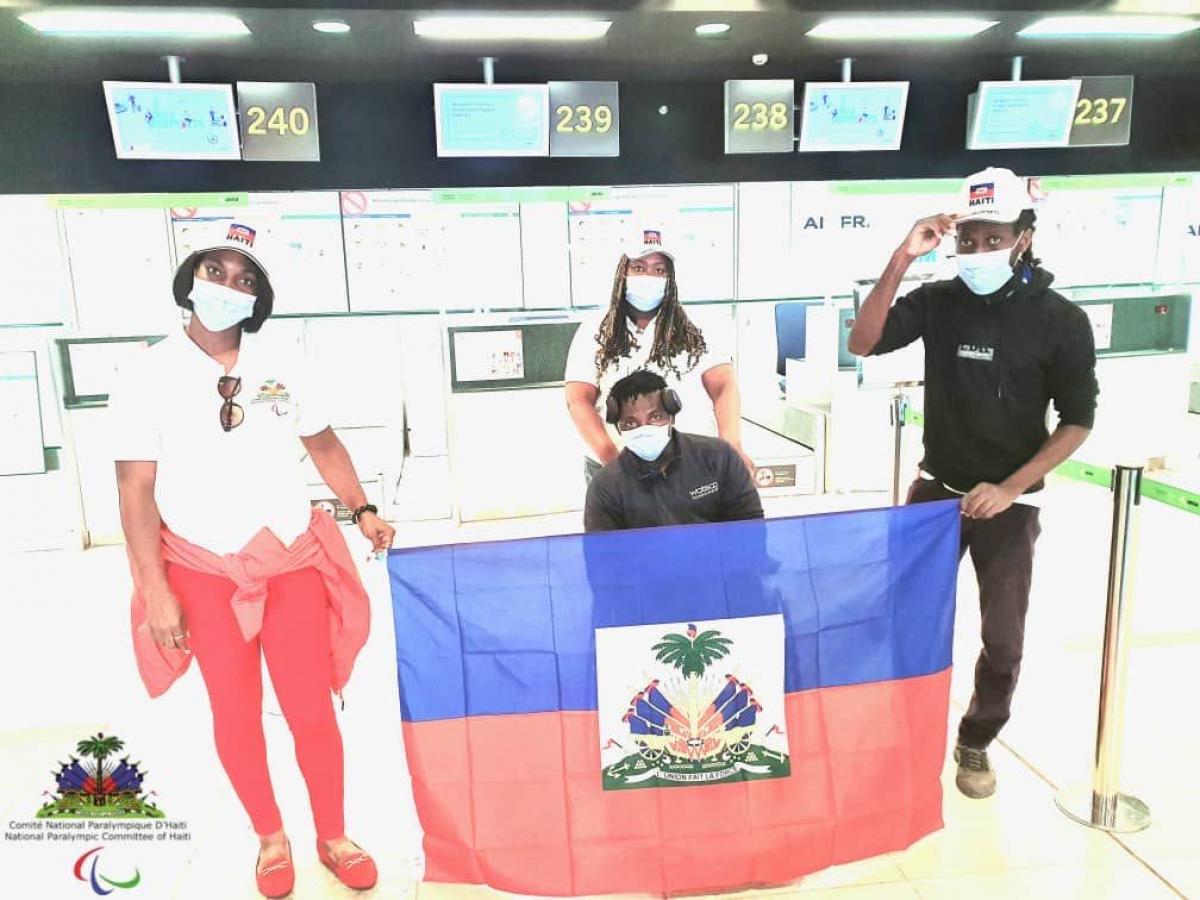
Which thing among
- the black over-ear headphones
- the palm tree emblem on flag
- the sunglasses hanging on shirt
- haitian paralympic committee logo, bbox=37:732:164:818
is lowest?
haitian paralympic committee logo, bbox=37:732:164:818

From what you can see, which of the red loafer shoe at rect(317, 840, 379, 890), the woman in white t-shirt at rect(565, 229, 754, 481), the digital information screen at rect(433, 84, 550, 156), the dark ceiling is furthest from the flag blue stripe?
the digital information screen at rect(433, 84, 550, 156)

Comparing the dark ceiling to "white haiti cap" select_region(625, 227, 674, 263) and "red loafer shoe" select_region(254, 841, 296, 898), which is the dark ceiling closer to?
"white haiti cap" select_region(625, 227, 674, 263)

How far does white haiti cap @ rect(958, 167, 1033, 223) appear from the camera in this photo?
2242 millimetres

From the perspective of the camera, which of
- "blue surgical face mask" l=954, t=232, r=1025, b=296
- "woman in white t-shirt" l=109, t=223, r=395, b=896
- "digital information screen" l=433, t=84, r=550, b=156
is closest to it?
"woman in white t-shirt" l=109, t=223, r=395, b=896

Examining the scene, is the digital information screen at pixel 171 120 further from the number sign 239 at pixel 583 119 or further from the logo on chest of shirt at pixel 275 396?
the logo on chest of shirt at pixel 275 396

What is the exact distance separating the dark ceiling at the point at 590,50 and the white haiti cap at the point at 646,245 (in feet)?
8.02

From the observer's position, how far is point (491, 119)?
595 centimetres

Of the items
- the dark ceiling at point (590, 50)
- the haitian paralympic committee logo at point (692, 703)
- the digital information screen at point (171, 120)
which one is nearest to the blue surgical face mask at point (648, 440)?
the haitian paralympic committee logo at point (692, 703)

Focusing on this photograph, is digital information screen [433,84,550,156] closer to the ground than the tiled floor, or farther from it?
farther from it

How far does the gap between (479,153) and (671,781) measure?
4.85 m

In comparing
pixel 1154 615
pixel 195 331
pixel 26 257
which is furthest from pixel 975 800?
pixel 26 257

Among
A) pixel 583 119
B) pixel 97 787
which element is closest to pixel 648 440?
pixel 97 787

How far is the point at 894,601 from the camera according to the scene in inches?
86.5

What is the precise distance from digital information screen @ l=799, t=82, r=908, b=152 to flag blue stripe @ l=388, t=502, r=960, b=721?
4802 mm
